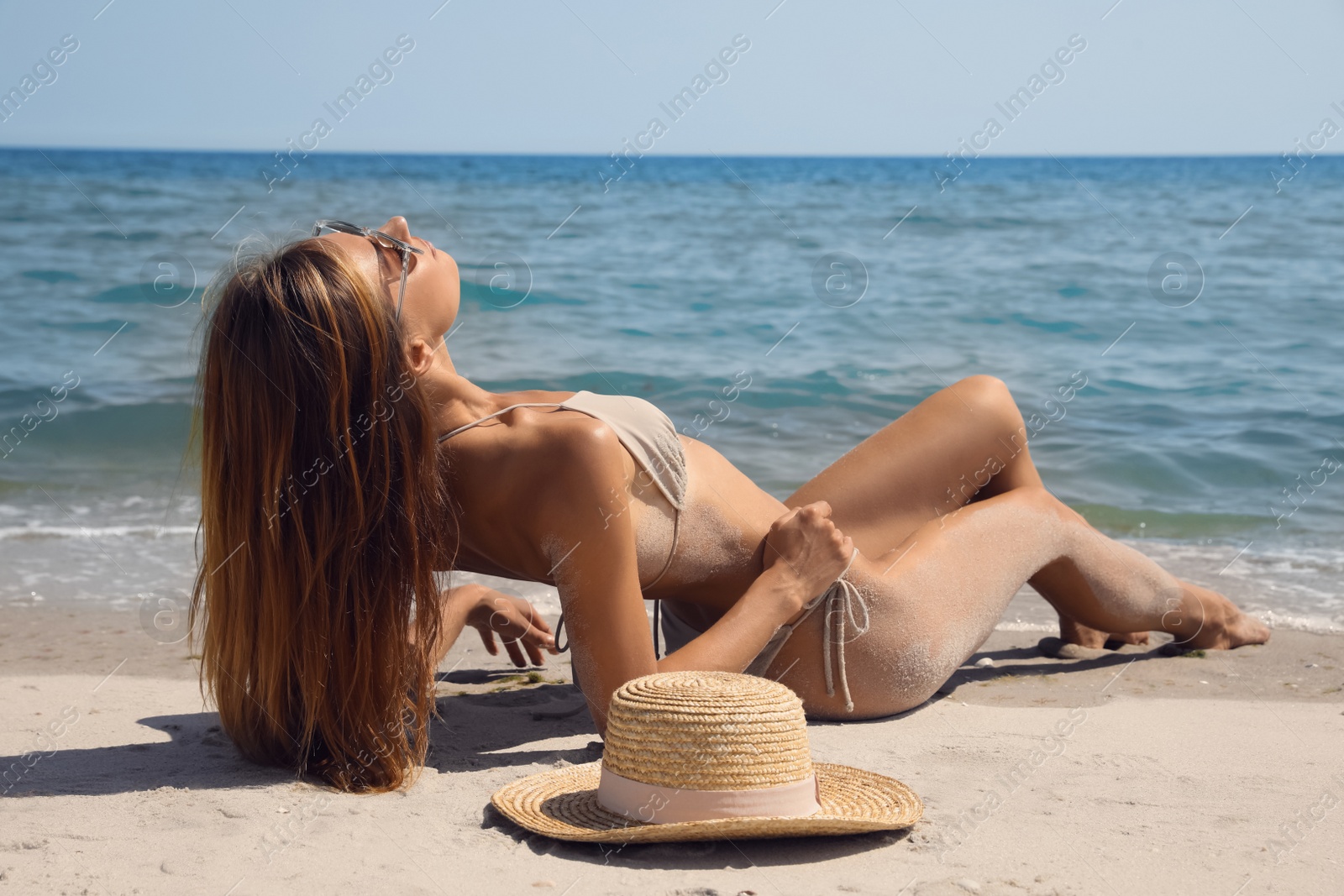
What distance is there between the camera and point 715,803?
2070mm

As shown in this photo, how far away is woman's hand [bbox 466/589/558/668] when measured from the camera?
10.8ft

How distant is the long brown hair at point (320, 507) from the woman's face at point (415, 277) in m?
0.06

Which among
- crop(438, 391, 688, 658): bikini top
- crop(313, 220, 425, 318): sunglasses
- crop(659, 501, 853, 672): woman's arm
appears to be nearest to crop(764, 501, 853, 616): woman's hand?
crop(659, 501, 853, 672): woman's arm

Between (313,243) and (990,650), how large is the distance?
2.80m

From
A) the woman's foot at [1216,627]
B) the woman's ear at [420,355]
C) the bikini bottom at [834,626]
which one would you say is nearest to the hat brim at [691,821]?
the bikini bottom at [834,626]

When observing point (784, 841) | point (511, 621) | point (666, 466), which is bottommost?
point (784, 841)

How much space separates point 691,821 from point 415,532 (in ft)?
2.76

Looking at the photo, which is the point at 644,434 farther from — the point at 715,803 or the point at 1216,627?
the point at 1216,627

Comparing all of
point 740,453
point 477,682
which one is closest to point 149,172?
point 740,453

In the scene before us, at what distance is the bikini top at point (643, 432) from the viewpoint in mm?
2525

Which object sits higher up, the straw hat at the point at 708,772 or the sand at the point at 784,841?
the straw hat at the point at 708,772

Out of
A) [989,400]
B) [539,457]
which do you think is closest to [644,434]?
[539,457]

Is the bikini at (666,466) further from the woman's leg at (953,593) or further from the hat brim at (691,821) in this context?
the hat brim at (691,821)

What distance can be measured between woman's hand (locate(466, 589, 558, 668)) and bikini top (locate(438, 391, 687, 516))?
815 millimetres
